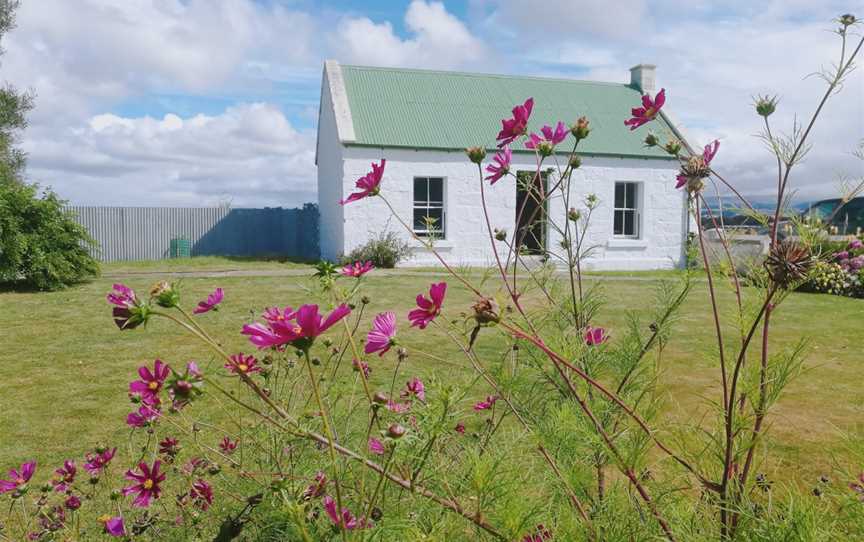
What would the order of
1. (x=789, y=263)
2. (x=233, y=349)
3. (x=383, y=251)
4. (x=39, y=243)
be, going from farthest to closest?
1. (x=383, y=251)
2. (x=39, y=243)
3. (x=233, y=349)
4. (x=789, y=263)

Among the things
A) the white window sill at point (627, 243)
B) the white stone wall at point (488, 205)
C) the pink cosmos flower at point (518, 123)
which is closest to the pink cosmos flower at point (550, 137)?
the pink cosmos flower at point (518, 123)

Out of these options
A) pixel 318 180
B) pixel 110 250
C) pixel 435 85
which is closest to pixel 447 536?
pixel 435 85

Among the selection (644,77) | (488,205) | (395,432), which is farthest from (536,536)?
(644,77)

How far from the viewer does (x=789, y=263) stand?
1.00m

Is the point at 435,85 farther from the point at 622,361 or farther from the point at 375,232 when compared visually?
the point at 622,361

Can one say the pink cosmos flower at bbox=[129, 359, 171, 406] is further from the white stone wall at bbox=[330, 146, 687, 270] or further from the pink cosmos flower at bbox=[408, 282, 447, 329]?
the white stone wall at bbox=[330, 146, 687, 270]

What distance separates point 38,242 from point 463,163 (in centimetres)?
875

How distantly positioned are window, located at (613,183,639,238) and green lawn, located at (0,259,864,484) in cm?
619

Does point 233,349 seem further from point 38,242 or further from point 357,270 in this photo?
point 38,242

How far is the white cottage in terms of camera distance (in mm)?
14867

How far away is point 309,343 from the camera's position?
901 mm

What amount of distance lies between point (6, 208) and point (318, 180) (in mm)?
9784

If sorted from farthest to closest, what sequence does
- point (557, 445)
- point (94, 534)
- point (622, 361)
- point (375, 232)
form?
1. point (375, 232)
2. point (94, 534)
3. point (622, 361)
4. point (557, 445)

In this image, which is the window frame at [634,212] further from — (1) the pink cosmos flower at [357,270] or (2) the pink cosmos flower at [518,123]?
(1) the pink cosmos flower at [357,270]
